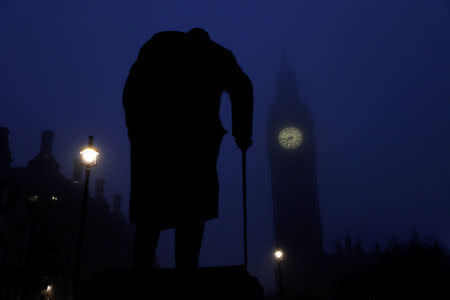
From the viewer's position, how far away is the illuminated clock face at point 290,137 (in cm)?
10681

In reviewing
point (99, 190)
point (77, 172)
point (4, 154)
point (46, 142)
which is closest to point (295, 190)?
point (99, 190)

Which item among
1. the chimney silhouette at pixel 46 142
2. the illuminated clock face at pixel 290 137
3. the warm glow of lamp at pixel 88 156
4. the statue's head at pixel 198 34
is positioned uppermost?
the illuminated clock face at pixel 290 137

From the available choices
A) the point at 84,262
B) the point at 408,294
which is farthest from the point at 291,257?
the point at 84,262

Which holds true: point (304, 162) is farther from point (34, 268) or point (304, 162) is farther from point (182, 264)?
point (182, 264)

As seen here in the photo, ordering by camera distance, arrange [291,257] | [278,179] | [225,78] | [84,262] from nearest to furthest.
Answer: [225,78], [84,262], [291,257], [278,179]

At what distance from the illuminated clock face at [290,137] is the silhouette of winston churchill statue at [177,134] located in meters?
104

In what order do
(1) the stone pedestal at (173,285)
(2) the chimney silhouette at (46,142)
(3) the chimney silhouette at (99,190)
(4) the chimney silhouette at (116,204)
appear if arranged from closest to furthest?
1. (1) the stone pedestal at (173,285)
2. (2) the chimney silhouette at (46,142)
3. (3) the chimney silhouette at (99,190)
4. (4) the chimney silhouette at (116,204)

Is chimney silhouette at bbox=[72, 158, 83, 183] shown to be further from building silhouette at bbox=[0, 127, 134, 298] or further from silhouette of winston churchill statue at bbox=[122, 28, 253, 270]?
silhouette of winston churchill statue at bbox=[122, 28, 253, 270]

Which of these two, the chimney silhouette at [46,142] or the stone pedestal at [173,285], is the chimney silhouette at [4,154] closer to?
the chimney silhouette at [46,142]

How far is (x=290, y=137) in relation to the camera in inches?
4281

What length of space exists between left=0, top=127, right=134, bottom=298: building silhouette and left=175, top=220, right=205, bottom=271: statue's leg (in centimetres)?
3015

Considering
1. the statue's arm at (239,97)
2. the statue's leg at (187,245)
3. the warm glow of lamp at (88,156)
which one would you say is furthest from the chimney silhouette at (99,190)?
the statue's leg at (187,245)

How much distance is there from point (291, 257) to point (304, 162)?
90.2 feet

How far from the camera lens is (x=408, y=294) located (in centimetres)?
4569
